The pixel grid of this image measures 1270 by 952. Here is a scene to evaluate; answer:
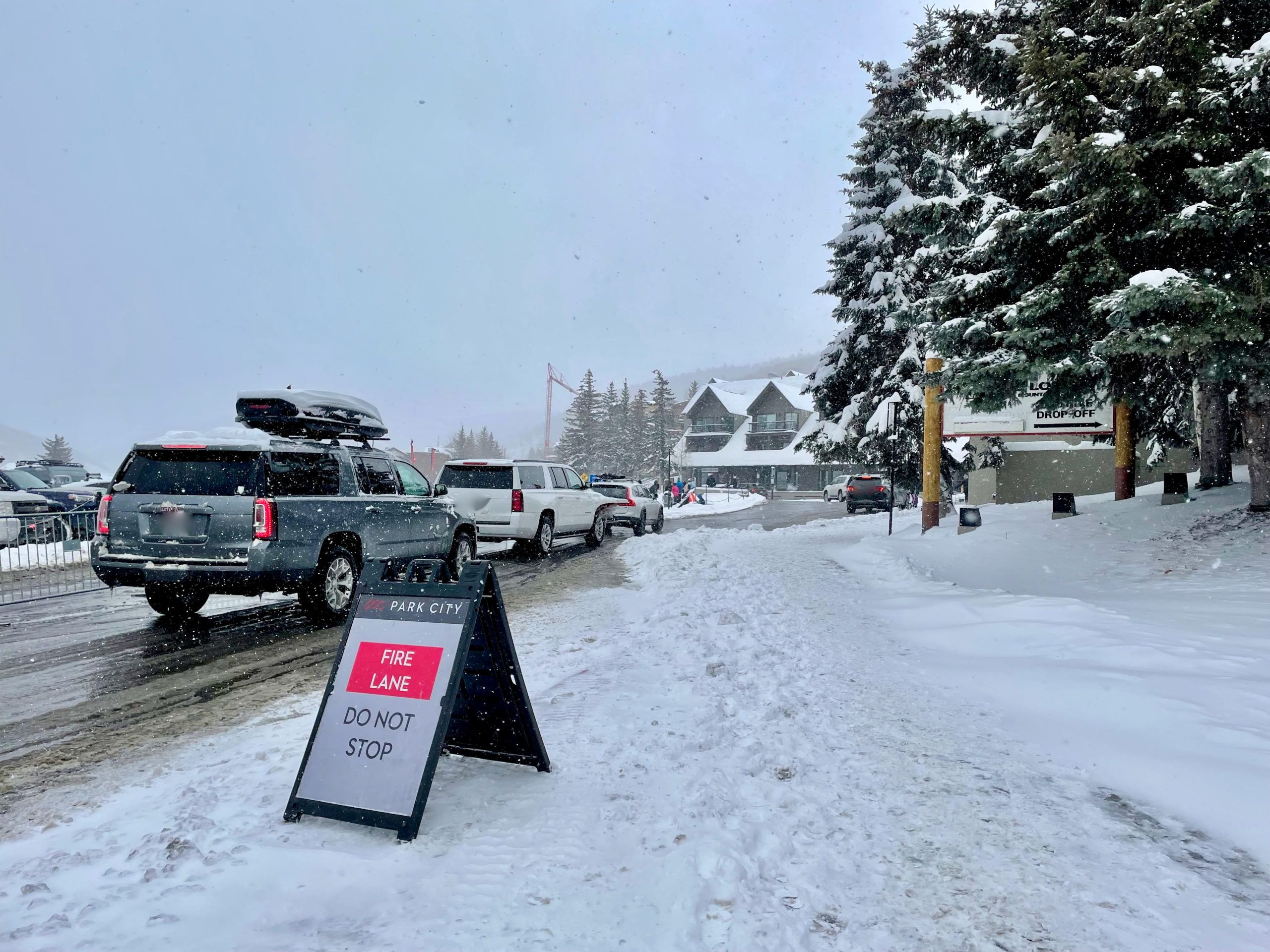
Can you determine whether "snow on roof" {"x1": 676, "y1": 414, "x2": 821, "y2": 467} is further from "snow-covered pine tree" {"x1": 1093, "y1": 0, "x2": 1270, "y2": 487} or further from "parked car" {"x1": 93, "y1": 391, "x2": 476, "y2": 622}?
"parked car" {"x1": 93, "y1": 391, "x2": 476, "y2": 622}

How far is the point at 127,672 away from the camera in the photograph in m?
6.02

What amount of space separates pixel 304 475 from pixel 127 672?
2448 mm

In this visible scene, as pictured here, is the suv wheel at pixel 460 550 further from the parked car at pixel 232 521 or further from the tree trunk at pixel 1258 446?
the tree trunk at pixel 1258 446

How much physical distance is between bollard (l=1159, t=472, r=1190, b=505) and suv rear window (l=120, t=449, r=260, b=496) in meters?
13.9

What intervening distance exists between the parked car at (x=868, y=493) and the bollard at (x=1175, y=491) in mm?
16667

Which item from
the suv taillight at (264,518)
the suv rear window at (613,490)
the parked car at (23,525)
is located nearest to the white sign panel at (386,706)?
the suv taillight at (264,518)

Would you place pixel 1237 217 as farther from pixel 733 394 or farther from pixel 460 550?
pixel 733 394

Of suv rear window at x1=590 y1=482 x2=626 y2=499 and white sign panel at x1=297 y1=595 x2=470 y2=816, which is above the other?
suv rear window at x1=590 y1=482 x2=626 y2=499

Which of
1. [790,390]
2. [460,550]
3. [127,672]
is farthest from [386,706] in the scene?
[790,390]

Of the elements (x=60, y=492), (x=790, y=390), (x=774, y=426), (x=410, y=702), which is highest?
(x=790, y=390)

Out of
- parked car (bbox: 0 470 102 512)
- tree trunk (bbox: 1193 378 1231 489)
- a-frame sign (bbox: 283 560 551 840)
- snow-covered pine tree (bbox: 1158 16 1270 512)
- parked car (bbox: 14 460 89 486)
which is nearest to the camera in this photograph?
a-frame sign (bbox: 283 560 551 840)

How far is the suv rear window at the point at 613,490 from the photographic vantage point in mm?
19470

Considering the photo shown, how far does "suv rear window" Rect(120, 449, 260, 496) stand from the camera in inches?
280

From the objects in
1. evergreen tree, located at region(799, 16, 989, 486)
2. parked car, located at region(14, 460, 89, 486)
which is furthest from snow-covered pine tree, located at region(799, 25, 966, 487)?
parked car, located at region(14, 460, 89, 486)
